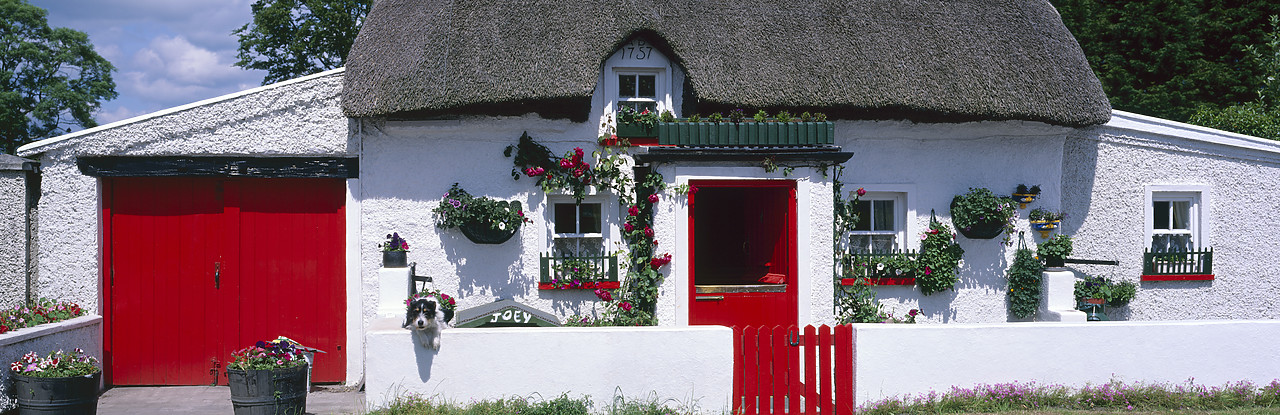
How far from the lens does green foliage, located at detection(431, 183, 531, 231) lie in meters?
7.29

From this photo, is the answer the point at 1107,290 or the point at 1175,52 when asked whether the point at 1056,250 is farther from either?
the point at 1175,52

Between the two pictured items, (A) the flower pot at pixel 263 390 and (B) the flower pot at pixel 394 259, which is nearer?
(A) the flower pot at pixel 263 390

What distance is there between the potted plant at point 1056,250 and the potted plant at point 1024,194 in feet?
1.53

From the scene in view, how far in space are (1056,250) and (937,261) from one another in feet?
4.39

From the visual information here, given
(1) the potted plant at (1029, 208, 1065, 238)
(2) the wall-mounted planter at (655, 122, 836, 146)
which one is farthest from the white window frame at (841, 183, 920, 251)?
(1) the potted plant at (1029, 208, 1065, 238)

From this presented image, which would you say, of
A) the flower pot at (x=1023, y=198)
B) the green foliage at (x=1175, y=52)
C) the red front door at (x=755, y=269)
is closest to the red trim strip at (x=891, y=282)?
the red front door at (x=755, y=269)

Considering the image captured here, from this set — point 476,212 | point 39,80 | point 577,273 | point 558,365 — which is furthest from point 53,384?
point 39,80

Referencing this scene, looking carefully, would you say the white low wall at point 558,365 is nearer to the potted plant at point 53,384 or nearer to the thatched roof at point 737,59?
the potted plant at point 53,384

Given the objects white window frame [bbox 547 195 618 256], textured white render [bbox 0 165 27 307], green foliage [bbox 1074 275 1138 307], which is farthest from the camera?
green foliage [bbox 1074 275 1138 307]

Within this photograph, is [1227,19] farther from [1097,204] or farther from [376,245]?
[376,245]

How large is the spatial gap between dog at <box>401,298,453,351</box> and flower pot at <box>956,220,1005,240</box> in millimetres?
5576

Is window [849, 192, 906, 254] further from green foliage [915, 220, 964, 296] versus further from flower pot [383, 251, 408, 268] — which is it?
flower pot [383, 251, 408, 268]

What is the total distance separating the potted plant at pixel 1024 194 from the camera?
8.22 meters

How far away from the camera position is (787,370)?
5.75 metres
